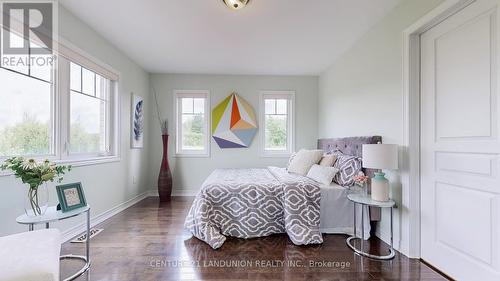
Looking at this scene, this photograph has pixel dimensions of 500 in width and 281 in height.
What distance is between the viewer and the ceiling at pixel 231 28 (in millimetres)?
2219

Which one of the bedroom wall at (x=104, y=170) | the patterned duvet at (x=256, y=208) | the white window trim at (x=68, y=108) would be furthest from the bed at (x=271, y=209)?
the white window trim at (x=68, y=108)

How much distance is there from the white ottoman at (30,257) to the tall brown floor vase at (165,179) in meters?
2.63

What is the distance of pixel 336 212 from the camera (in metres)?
2.51

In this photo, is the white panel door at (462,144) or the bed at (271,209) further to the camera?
the bed at (271,209)

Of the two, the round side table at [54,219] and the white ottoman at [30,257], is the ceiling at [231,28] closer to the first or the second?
the round side table at [54,219]

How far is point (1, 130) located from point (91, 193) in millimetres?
1173

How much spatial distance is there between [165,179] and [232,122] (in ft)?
5.38

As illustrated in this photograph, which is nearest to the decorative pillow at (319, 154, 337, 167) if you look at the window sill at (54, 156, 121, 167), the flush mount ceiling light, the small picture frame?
the flush mount ceiling light

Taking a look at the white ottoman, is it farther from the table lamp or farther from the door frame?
the door frame

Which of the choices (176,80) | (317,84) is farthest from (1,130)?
(317,84)

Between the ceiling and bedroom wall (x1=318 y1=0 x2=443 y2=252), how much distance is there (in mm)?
156

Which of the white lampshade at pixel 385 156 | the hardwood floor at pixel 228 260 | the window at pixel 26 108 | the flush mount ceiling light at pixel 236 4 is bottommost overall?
the hardwood floor at pixel 228 260

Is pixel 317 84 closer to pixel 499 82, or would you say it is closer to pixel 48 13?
pixel 499 82

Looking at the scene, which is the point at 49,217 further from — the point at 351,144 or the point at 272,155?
the point at 272,155
